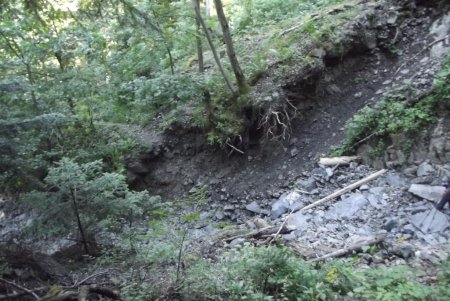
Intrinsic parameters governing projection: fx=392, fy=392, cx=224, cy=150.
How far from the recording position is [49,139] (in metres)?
9.56

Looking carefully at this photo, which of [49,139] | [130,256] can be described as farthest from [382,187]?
[49,139]

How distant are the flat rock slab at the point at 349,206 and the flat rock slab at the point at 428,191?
2.84ft

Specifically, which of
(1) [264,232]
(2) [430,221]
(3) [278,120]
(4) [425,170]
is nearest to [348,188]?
(4) [425,170]

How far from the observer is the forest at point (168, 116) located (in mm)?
5918

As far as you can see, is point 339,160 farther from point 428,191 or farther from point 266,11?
point 266,11

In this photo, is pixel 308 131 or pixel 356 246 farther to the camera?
pixel 308 131

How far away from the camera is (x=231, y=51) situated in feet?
30.6

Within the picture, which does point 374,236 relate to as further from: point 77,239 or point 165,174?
point 165,174

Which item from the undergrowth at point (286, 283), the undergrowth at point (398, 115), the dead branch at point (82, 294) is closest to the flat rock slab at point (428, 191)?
the undergrowth at point (398, 115)

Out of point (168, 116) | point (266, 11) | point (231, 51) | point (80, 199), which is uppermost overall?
point (266, 11)

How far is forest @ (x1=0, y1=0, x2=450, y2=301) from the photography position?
5918mm

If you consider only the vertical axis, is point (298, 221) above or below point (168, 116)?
below

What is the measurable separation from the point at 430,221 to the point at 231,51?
5.57 meters

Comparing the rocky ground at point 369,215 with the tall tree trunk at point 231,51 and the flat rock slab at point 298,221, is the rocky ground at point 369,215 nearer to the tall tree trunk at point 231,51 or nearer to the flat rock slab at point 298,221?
the flat rock slab at point 298,221
